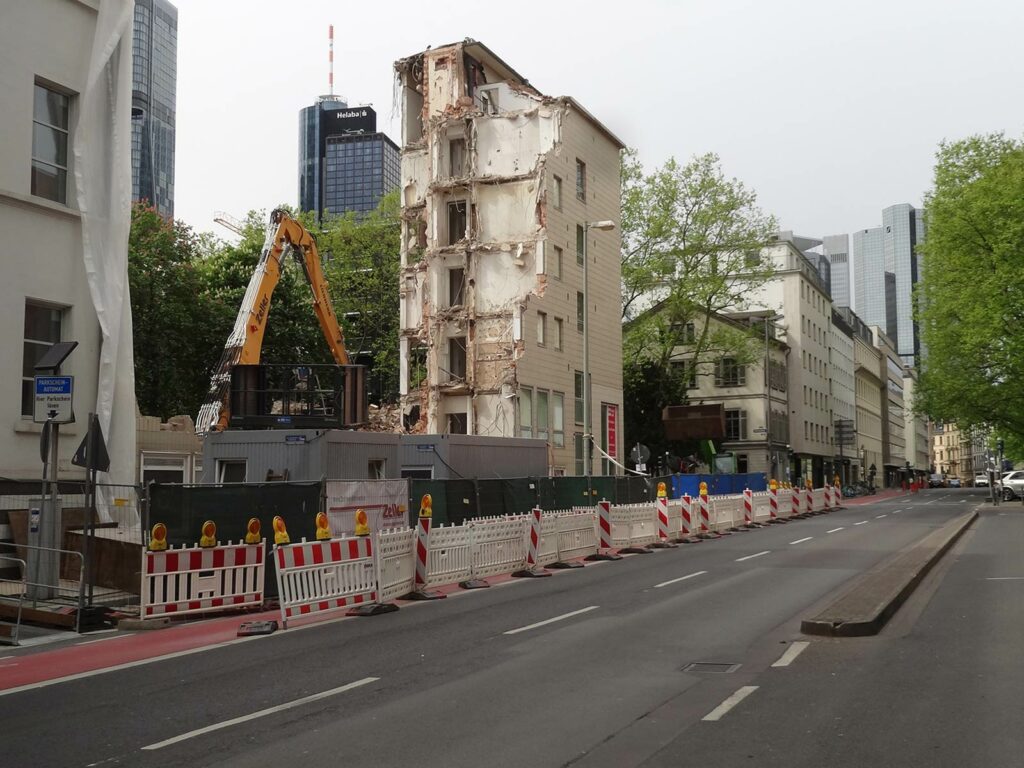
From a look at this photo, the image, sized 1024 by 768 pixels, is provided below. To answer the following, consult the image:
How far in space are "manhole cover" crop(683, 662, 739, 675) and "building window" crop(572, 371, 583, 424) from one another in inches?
1485

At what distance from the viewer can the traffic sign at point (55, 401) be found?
527 inches

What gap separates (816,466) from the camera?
9144 centimetres

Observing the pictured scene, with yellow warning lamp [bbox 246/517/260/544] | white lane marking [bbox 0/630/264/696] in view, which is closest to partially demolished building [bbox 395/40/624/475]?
yellow warning lamp [bbox 246/517/260/544]

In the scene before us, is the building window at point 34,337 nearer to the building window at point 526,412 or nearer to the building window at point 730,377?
the building window at point 526,412

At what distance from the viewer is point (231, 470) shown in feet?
76.5

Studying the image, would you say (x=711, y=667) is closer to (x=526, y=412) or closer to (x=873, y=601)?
(x=873, y=601)

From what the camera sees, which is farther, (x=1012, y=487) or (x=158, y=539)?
(x=1012, y=487)

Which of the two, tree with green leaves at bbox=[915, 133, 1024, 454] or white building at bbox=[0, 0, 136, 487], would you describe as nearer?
white building at bbox=[0, 0, 136, 487]

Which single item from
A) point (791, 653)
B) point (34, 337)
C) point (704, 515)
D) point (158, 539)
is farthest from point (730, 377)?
point (791, 653)

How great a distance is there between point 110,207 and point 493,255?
26864 mm

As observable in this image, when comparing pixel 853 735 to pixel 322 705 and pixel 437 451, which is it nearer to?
pixel 322 705

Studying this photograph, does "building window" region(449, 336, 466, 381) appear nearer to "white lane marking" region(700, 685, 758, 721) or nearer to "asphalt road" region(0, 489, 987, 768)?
"asphalt road" region(0, 489, 987, 768)

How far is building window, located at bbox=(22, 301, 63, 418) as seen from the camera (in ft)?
57.1

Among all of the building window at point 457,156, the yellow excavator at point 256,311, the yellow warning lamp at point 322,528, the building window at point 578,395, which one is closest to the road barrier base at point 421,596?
the yellow warning lamp at point 322,528
